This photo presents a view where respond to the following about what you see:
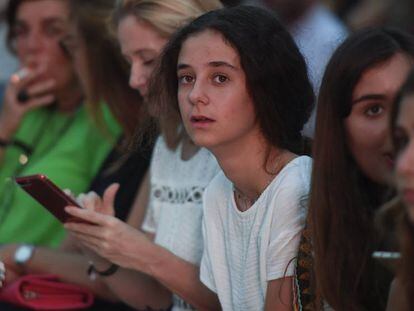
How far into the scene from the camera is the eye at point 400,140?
2352mm

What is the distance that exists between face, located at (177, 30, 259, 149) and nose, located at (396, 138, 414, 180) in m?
0.71

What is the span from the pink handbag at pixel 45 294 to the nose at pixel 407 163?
70.0 inches

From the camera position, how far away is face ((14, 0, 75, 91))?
15.0ft

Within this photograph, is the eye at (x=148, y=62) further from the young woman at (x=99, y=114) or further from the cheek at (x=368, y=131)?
the cheek at (x=368, y=131)

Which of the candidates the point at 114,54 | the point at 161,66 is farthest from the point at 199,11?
the point at 114,54

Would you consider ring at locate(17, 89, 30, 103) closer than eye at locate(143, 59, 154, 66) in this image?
No

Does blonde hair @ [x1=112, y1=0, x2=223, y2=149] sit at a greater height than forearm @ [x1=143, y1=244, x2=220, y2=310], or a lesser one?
greater

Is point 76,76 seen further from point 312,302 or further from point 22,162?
point 312,302

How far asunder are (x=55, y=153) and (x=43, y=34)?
60 cm

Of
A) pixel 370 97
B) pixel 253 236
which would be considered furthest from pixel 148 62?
pixel 370 97

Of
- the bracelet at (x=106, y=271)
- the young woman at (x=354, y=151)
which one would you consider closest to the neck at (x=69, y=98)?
the bracelet at (x=106, y=271)

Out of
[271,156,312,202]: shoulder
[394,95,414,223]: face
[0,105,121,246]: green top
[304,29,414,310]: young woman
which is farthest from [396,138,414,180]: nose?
[0,105,121,246]: green top

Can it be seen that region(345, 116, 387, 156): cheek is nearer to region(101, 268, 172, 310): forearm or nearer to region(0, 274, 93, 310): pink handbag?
region(101, 268, 172, 310): forearm

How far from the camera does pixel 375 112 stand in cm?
282
